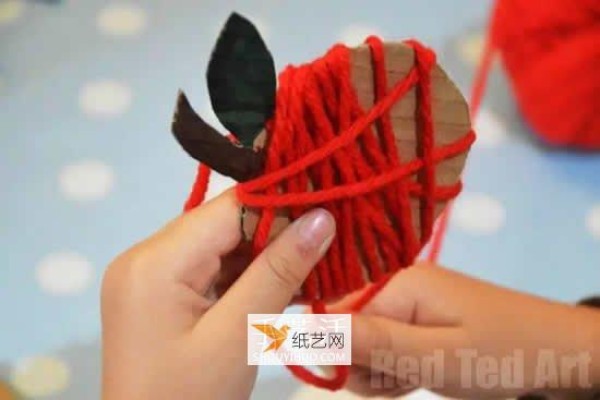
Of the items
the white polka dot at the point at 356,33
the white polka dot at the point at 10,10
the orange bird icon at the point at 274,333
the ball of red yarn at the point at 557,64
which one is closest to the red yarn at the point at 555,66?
the ball of red yarn at the point at 557,64

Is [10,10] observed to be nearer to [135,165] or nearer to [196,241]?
[135,165]

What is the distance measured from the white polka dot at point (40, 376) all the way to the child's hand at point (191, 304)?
0.31 meters

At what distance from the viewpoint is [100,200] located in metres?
0.98

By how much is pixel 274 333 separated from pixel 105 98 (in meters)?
0.56

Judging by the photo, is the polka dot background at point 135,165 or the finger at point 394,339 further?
the polka dot background at point 135,165

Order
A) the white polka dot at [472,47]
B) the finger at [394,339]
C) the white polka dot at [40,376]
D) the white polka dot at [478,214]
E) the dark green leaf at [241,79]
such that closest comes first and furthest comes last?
1. the dark green leaf at [241,79]
2. the finger at [394,339]
3. the white polka dot at [40,376]
4. the white polka dot at [478,214]
5. the white polka dot at [472,47]

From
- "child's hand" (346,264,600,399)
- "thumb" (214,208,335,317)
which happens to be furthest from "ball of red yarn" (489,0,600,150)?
"thumb" (214,208,335,317)

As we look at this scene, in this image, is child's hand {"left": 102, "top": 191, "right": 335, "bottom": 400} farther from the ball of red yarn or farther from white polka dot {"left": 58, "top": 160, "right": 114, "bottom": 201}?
the ball of red yarn

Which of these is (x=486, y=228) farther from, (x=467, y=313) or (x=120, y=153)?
(x=120, y=153)

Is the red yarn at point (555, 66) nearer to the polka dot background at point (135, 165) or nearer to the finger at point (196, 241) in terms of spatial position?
the polka dot background at point (135, 165)

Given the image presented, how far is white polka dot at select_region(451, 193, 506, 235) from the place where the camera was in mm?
963

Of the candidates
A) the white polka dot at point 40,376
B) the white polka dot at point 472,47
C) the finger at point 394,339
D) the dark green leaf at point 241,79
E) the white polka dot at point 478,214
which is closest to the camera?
the dark green leaf at point 241,79

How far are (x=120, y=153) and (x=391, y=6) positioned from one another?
40 centimetres

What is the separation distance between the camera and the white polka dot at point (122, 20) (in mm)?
1121
